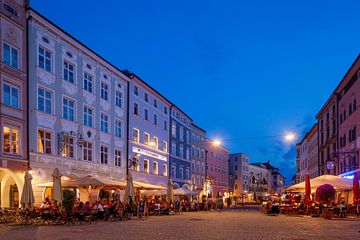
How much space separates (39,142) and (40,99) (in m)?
2.81

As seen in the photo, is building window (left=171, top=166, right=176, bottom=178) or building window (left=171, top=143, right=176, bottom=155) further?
building window (left=171, top=143, right=176, bottom=155)

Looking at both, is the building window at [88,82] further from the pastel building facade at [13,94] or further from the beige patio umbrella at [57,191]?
the beige patio umbrella at [57,191]

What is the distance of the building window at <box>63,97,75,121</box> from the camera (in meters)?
32.8

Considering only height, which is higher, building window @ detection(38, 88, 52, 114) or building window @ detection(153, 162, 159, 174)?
building window @ detection(38, 88, 52, 114)

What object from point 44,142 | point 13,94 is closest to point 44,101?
point 44,142

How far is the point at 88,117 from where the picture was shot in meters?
36.3

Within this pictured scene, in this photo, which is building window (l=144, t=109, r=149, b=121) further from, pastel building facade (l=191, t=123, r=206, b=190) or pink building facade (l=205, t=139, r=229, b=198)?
pink building facade (l=205, t=139, r=229, b=198)

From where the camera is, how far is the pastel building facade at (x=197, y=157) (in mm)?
70688

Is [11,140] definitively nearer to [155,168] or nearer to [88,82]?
[88,82]

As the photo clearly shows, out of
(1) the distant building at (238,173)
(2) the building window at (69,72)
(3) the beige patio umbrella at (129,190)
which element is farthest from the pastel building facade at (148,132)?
(1) the distant building at (238,173)

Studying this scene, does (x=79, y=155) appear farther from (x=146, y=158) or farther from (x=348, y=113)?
(x=348, y=113)

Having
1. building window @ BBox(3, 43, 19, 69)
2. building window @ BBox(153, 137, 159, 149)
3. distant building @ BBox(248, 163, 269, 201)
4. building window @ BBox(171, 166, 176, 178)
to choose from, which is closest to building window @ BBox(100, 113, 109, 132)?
building window @ BBox(3, 43, 19, 69)

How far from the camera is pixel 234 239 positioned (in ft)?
54.2

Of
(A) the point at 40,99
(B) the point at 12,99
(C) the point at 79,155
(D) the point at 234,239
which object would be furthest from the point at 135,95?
(D) the point at 234,239
